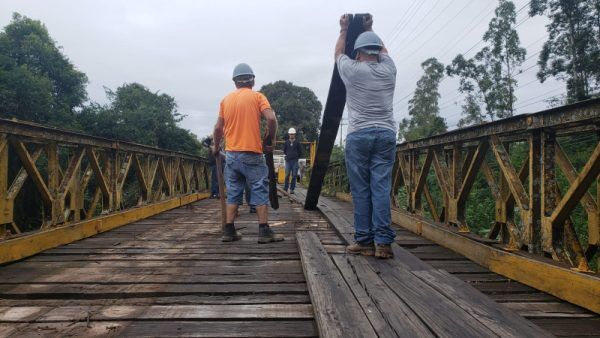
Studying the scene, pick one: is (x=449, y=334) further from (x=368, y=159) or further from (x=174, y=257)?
(x=174, y=257)

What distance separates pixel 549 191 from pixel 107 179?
188 inches

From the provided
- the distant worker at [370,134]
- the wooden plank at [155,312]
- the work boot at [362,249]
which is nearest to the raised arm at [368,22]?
the distant worker at [370,134]

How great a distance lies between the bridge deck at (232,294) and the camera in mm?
1996

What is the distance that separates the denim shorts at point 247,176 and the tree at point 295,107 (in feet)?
132

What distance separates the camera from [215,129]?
4617 mm

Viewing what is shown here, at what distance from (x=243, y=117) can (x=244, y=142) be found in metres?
0.25

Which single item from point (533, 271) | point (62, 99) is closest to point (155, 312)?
point (533, 271)

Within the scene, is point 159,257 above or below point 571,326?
above

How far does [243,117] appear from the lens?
14.3ft

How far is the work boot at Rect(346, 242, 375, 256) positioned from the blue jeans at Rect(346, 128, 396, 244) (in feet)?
0.11

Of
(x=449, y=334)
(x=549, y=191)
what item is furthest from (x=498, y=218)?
(x=449, y=334)

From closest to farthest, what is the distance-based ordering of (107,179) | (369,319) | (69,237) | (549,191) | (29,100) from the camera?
(369,319), (549,191), (69,237), (107,179), (29,100)

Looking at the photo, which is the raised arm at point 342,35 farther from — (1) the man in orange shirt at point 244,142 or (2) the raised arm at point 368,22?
(1) the man in orange shirt at point 244,142

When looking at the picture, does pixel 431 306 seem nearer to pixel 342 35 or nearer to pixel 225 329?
pixel 225 329
